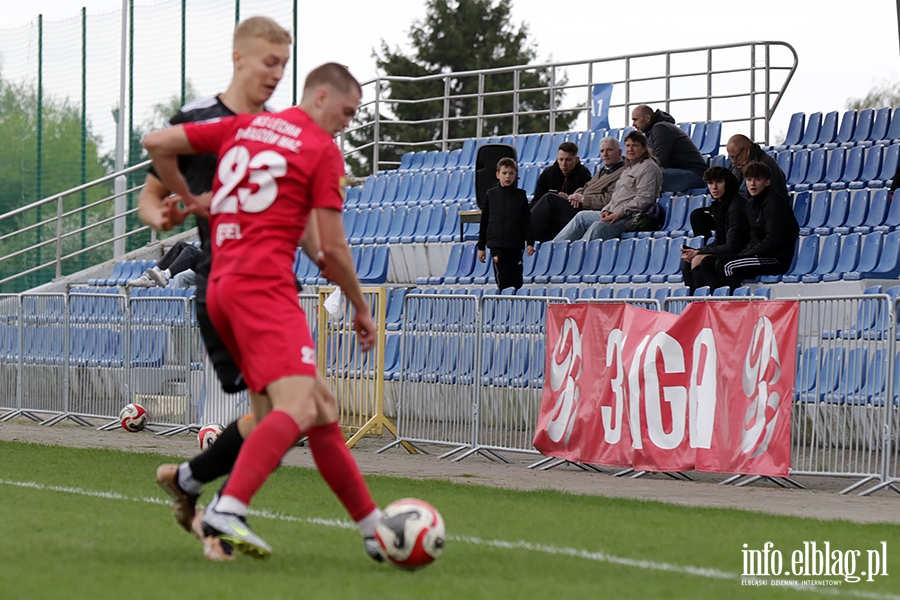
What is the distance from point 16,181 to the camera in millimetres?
28672

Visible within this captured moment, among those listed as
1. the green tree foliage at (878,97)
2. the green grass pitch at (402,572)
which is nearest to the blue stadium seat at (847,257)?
the green grass pitch at (402,572)

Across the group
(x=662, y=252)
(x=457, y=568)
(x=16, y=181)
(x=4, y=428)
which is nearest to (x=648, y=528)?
(x=457, y=568)

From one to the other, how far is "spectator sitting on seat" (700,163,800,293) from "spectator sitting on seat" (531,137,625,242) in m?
→ 2.77

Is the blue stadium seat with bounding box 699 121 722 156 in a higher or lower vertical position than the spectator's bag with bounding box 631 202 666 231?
higher

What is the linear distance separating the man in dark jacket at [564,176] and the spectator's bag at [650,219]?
1.17 m

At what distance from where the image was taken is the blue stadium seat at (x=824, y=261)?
1404cm

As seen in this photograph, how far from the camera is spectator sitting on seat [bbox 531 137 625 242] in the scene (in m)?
16.6

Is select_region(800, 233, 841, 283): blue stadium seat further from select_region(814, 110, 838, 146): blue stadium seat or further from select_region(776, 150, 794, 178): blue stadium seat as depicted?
select_region(814, 110, 838, 146): blue stadium seat

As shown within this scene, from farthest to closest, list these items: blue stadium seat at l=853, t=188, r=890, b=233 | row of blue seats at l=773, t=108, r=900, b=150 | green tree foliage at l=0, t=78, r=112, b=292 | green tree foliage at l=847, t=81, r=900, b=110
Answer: green tree foliage at l=847, t=81, r=900, b=110 → green tree foliage at l=0, t=78, r=112, b=292 → row of blue seats at l=773, t=108, r=900, b=150 → blue stadium seat at l=853, t=188, r=890, b=233

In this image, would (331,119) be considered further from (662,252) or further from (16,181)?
(16,181)

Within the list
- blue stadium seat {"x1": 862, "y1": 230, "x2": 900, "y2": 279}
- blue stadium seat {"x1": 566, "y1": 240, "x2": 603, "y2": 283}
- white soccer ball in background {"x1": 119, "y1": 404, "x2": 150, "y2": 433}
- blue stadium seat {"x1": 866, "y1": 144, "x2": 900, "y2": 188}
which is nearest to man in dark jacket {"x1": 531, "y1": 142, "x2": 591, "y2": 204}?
blue stadium seat {"x1": 566, "y1": 240, "x2": 603, "y2": 283}

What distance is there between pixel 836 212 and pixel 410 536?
36.2 feet

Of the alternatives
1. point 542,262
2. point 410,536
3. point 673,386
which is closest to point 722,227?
point 542,262

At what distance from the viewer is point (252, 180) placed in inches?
213
